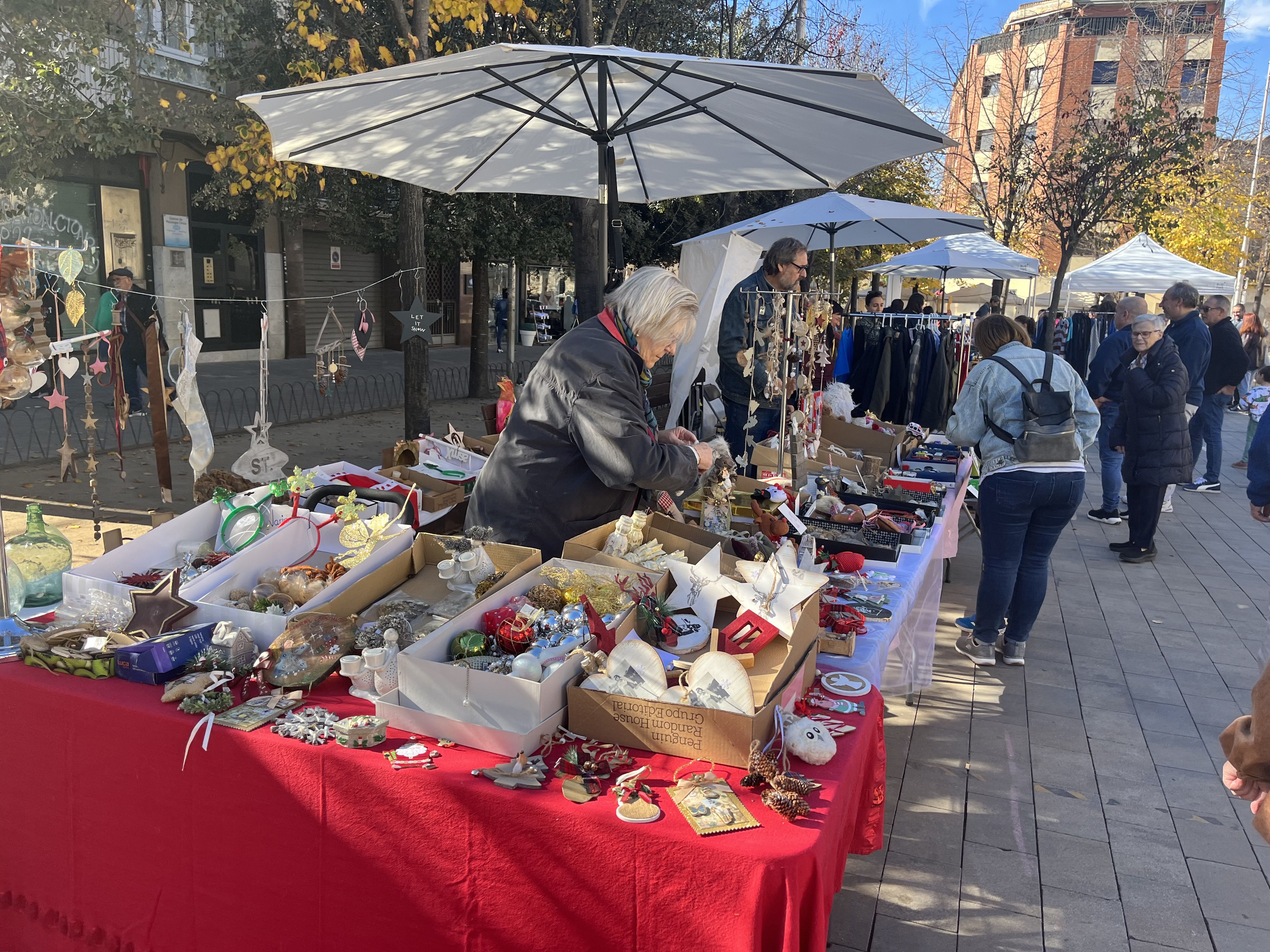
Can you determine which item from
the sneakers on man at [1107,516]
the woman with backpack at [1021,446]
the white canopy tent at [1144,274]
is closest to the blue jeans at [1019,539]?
the woman with backpack at [1021,446]

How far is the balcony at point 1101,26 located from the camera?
3138 cm

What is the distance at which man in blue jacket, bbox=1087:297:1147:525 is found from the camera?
7.67m

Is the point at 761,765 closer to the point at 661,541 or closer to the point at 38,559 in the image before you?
the point at 661,541

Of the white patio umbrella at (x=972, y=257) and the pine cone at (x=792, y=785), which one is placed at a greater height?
the white patio umbrella at (x=972, y=257)

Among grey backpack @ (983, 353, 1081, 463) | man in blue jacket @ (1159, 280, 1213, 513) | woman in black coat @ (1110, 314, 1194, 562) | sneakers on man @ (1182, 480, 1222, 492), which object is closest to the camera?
grey backpack @ (983, 353, 1081, 463)

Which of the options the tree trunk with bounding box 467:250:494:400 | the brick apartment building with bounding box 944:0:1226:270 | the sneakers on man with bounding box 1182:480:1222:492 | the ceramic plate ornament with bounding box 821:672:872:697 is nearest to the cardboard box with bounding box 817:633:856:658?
the ceramic plate ornament with bounding box 821:672:872:697

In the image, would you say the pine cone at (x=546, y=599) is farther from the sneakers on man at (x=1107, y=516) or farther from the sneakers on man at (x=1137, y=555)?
the sneakers on man at (x=1107, y=516)

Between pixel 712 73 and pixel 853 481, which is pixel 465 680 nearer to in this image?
pixel 712 73

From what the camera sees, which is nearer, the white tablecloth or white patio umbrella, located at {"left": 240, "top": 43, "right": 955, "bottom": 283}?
the white tablecloth

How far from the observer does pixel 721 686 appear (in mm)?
1752

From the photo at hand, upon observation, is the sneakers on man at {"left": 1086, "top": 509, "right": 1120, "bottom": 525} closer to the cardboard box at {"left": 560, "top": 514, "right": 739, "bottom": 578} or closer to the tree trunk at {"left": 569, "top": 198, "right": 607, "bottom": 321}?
the tree trunk at {"left": 569, "top": 198, "right": 607, "bottom": 321}

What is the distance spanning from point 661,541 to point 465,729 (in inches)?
39.4

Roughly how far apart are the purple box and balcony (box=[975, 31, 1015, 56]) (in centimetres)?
2277

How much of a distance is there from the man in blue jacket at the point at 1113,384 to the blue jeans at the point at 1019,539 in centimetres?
366
